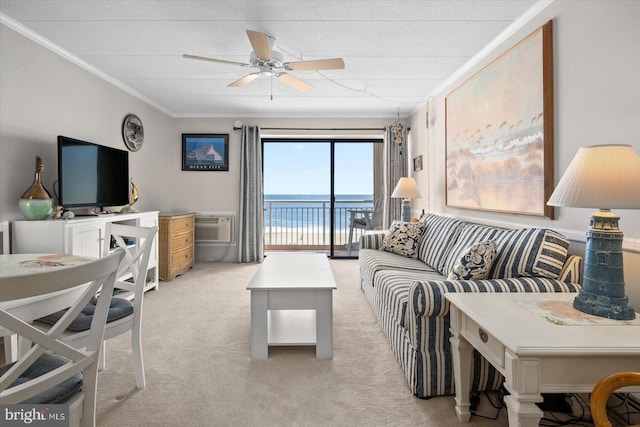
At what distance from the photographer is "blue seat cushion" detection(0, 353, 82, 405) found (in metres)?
0.97

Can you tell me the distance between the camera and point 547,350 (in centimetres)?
99

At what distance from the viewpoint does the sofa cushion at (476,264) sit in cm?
181

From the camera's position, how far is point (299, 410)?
5.19ft

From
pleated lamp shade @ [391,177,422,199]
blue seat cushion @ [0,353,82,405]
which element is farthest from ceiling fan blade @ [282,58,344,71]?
blue seat cushion @ [0,353,82,405]

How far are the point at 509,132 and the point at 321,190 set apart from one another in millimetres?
3714

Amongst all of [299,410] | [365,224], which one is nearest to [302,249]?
[365,224]

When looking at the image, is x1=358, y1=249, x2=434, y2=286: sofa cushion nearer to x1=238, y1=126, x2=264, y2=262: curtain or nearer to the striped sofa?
the striped sofa

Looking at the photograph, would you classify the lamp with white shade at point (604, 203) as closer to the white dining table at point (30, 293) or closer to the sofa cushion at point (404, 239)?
the white dining table at point (30, 293)

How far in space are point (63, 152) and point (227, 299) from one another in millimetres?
1984

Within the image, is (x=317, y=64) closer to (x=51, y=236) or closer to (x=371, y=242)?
(x=371, y=242)

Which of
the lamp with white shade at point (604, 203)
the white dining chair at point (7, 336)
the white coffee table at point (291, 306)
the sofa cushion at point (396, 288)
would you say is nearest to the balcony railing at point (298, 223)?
the sofa cushion at point (396, 288)

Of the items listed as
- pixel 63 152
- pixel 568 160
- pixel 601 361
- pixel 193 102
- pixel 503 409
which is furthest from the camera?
pixel 193 102

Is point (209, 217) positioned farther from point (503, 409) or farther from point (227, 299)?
point (503, 409)

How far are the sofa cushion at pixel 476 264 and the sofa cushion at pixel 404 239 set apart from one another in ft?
4.59
